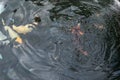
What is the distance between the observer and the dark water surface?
2.86m

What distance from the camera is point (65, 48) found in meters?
2.97

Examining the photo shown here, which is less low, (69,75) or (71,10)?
(71,10)

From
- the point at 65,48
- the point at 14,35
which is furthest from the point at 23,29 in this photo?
the point at 65,48

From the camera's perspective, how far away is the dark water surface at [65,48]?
2.86 metres

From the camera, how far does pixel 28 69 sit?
2.89m

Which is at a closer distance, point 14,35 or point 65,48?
point 65,48

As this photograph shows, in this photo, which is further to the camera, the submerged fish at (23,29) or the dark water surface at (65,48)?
the submerged fish at (23,29)

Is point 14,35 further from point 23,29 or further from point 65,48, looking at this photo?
point 65,48

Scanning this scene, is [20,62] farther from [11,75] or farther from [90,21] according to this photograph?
[90,21]

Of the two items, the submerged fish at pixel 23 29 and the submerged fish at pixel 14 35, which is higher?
the submerged fish at pixel 23 29

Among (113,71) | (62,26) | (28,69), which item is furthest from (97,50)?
(28,69)

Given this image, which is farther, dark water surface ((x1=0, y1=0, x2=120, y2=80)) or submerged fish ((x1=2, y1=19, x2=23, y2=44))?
submerged fish ((x1=2, y1=19, x2=23, y2=44))

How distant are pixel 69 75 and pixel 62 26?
0.64 metres

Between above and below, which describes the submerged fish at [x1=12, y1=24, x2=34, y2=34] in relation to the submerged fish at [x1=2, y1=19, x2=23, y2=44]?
above
